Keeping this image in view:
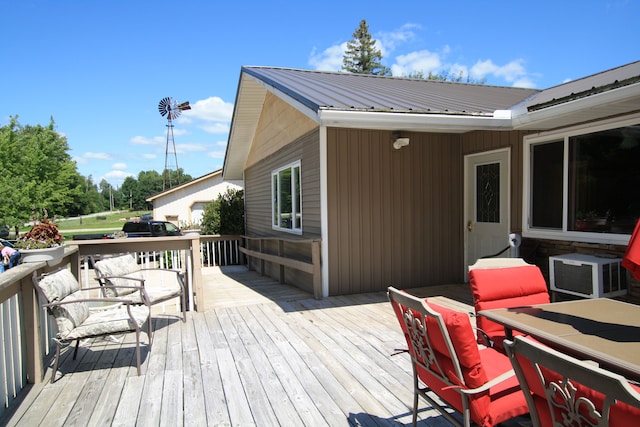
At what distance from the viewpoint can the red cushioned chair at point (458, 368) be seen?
5.55 ft

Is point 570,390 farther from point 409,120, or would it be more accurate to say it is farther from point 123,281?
point 123,281

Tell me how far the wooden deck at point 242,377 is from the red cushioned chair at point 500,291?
667 millimetres

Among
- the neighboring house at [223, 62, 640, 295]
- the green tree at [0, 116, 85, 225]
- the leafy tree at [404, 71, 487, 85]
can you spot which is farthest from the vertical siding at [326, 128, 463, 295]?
the leafy tree at [404, 71, 487, 85]

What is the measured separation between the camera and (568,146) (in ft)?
15.1

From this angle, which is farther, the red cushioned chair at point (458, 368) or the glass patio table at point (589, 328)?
the red cushioned chair at point (458, 368)

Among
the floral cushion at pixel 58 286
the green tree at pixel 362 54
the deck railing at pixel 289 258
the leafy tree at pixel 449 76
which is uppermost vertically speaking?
the green tree at pixel 362 54

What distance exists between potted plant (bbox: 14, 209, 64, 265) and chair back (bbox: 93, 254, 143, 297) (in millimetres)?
746

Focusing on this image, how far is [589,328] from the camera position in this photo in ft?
6.15

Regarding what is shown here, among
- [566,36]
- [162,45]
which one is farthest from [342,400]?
[566,36]

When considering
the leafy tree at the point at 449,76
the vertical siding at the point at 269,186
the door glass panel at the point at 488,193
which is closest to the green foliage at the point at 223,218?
the vertical siding at the point at 269,186

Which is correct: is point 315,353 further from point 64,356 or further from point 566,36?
point 566,36

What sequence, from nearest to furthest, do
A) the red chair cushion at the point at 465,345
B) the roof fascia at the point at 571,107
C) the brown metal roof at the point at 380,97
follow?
the red chair cushion at the point at 465,345, the roof fascia at the point at 571,107, the brown metal roof at the point at 380,97

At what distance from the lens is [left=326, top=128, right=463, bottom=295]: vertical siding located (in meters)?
5.59

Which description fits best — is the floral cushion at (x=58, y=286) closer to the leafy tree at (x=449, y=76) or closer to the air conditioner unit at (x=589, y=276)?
the air conditioner unit at (x=589, y=276)
